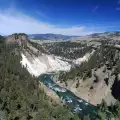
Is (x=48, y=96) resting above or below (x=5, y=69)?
below

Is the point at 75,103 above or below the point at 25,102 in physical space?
below

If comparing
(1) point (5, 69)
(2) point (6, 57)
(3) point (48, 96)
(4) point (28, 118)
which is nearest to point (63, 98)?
(3) point (48, 96)

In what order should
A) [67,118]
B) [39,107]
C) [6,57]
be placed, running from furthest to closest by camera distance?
[6,57] → [39,107] → [67,118]

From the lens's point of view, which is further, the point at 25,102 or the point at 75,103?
the point at 75,103

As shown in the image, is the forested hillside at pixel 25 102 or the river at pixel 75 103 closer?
the forested hillside at pixel 25 102

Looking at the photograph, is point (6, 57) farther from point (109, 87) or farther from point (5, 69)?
point (109, 87)

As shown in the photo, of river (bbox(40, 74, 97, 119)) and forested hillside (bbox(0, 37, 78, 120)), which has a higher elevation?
forested hillside (bbox(0, 37, 78, 120))

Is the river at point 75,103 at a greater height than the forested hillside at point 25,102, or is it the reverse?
the forested hillside at point 25,102

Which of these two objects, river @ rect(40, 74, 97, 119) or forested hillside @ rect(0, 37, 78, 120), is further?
river @ rect(40, 74, 97, 119)

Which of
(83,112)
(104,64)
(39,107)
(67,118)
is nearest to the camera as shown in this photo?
(67,118)

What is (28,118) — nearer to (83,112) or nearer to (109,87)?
(83,112)

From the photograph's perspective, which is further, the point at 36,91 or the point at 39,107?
the point at 36,91
